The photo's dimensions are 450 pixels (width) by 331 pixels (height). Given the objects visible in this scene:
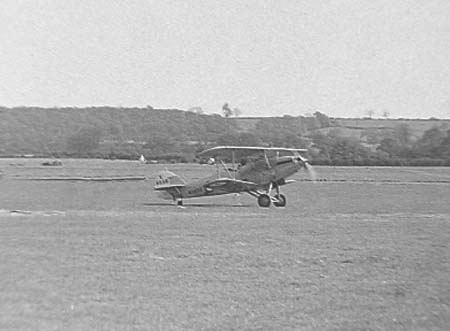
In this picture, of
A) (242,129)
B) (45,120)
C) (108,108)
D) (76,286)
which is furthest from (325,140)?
(76,286)

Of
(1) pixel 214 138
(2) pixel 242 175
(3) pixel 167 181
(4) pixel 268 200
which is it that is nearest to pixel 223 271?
(4) pixel 268 200

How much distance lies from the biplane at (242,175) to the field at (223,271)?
6311mm

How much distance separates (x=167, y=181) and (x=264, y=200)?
4147 millimetres

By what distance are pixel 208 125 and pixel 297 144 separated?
4.97 m

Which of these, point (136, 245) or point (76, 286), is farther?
point (136, 245)

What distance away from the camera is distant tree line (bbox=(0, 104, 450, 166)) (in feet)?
102

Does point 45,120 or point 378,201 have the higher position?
point 45,120

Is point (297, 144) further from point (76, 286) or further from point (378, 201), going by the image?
point (76, 286)

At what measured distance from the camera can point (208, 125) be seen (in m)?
37.2

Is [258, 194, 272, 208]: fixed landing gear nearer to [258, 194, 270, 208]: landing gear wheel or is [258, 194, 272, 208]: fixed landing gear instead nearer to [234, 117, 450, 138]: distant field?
[258, 194, 270, 208]: landing gear wheel

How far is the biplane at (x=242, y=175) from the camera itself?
2606cm

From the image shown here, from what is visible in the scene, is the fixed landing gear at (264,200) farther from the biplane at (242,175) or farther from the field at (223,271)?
the field at (223,271)

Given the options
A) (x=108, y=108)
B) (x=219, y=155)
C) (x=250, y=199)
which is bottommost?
(x=250, y=199)

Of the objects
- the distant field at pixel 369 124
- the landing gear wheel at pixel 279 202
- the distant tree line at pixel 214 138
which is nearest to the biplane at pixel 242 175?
the landing gear wheel at pixel 279 202
